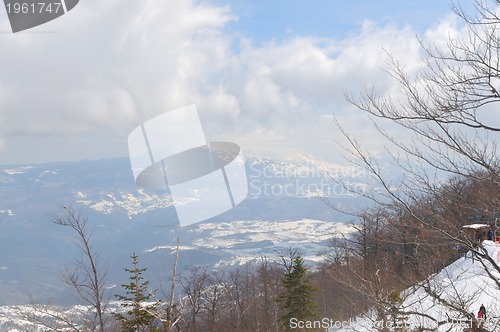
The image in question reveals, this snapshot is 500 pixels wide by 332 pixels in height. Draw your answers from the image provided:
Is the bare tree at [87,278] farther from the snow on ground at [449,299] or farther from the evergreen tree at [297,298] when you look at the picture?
the evergreen tree at [297,298]

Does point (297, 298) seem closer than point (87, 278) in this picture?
No

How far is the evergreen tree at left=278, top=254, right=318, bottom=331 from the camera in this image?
25.7m

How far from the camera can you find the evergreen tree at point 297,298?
1011 inches

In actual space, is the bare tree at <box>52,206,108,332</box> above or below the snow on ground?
above

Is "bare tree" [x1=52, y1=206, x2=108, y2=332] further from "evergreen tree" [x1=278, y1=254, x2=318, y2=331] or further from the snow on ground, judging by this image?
"evergreen tree" [x1=278, y1=254, x2=318, y2=331]

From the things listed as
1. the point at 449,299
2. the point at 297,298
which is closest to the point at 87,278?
the point at 449,299

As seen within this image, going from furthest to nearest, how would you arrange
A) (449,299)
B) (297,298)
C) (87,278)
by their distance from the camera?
1. (297,298)
2. (87,278)
3. (449,299)

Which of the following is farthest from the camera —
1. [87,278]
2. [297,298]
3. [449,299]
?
[297,298]

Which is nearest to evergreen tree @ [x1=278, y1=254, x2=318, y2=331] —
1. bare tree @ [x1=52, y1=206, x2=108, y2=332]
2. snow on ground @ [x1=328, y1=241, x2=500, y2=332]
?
snow on ground @ [x1=328, y1=241, x2=500, y2=332]

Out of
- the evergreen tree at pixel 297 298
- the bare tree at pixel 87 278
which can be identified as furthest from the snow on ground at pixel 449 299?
the evergreen tree at pixel 297 298

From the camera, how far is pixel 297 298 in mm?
26031

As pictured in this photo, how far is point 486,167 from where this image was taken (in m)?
4.75

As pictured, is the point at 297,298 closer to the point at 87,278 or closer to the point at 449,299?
the point at 87,278

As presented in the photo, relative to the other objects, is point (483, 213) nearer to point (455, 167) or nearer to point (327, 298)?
point (455, 167)
